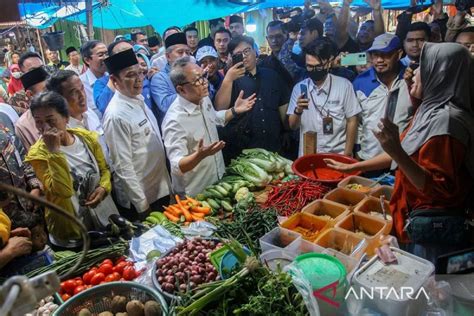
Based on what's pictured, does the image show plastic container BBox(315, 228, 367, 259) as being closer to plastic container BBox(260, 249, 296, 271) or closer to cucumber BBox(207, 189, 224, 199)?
plastic container BBox(260, 249, 296, 271)

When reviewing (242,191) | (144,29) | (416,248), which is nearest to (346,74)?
(242,191)

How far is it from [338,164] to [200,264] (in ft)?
5.36

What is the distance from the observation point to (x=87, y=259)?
230cm

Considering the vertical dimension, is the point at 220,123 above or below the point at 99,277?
above

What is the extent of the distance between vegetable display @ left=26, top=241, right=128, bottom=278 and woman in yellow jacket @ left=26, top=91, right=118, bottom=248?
554mm

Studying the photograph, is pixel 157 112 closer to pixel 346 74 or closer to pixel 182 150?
pixel 182 150

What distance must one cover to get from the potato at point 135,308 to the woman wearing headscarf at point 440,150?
1547 millimetres

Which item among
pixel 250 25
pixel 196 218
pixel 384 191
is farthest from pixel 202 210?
pixel 250 25

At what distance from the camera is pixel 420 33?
4.07m

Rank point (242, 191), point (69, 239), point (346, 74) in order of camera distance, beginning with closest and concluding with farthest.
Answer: point (69, 239) < point (242, 191) < point (346, 74)

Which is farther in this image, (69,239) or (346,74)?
(346,74)

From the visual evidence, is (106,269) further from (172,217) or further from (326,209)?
(326,209)

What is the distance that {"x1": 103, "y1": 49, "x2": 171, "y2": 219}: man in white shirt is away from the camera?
3.19m

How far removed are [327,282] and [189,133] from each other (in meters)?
2.07
